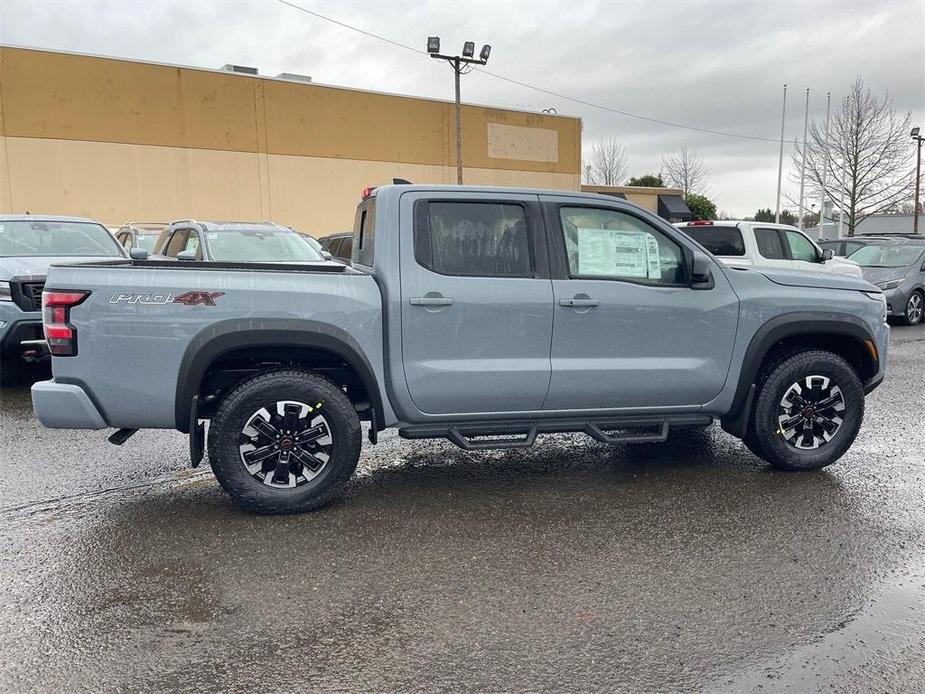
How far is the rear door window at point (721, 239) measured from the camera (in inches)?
434

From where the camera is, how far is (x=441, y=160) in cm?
3250

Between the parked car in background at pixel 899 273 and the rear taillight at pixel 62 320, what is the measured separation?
13.5 m

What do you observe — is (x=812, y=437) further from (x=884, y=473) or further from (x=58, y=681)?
(x=58, y=681)

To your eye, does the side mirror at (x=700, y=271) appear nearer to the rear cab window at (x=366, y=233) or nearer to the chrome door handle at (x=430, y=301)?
the chrome door handle at (x=430, y=301)

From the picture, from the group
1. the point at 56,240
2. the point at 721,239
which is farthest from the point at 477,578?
the point at 721,239

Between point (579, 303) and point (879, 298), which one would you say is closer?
point (579, 303)

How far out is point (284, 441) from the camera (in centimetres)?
429

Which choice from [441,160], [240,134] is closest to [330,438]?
[240,134]

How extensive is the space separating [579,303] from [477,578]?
1861 mm

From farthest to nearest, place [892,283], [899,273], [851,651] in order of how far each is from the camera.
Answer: [899,273], [892,283], [851,651]

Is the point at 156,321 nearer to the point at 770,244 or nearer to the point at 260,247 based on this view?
the point at 260,247

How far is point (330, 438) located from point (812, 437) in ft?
10.9

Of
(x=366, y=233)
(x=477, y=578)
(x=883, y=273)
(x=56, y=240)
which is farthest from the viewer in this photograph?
(x=883, y=273)

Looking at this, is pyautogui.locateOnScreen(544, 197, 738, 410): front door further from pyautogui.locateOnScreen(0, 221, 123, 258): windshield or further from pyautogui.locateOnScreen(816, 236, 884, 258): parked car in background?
pyautogui.locateOnScreen(816, 236, 884, 258): parked car in background
